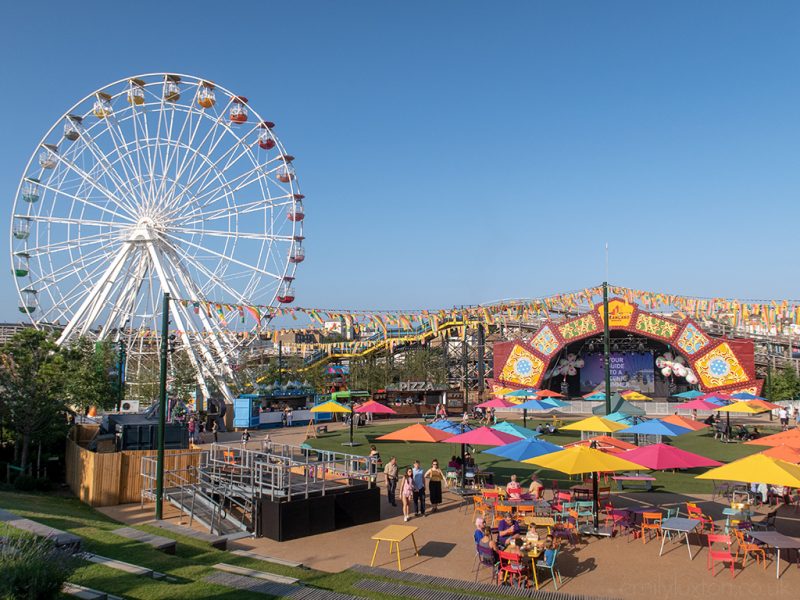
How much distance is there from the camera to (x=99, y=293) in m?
37.3

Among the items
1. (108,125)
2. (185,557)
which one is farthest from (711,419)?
(108,125)

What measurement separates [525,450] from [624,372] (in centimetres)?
3669

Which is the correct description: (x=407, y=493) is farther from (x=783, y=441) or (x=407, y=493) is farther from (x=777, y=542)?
(x=783, y=441)

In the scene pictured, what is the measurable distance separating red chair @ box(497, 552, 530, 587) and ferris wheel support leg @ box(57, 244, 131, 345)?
31.6m

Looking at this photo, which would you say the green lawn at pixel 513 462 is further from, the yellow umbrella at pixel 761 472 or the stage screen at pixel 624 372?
the stage screen at pixel 624 372

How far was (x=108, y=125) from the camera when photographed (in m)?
36.1

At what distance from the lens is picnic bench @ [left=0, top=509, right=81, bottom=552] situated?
8562mm

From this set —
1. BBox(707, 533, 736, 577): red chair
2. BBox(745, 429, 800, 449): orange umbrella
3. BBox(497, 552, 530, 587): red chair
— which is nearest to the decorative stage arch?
BBox(745, 429, 800, 449): orange umbrella

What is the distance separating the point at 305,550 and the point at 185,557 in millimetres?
2385

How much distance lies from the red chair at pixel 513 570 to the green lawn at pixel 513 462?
8.46 metres

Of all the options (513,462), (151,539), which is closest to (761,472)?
(151,539)

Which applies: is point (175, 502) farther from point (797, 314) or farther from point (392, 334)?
point (392, 334)

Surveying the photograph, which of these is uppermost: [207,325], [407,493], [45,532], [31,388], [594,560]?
[207,325]

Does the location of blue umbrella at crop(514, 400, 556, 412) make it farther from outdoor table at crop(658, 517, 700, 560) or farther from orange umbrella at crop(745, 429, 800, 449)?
outdoor table at crop(658, 517, 700, 560)
